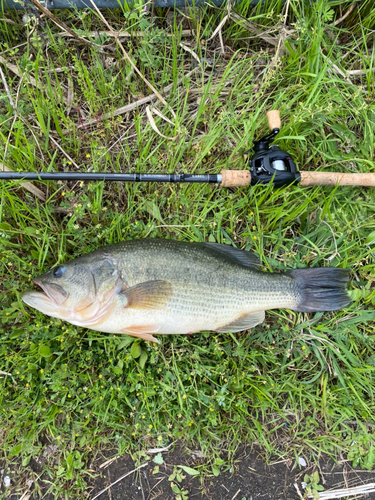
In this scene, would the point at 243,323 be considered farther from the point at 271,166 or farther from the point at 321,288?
the point at 271,166

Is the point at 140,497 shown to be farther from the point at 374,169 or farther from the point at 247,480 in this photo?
the point at 374,169

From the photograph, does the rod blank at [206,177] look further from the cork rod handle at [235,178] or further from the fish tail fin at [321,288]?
the fish tail fin at [321,288]

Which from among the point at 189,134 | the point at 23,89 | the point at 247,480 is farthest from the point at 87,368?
the point at 23,89

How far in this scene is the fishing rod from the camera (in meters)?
2.59

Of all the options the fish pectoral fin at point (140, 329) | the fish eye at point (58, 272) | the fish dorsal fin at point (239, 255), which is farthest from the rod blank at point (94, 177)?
the fish pectoral fin at point (140, 329)

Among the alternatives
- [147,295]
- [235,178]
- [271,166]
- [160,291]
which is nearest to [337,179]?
[271,166]

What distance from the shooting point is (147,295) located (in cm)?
243

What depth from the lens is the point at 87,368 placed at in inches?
109

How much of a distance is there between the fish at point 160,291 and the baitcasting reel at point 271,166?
0.77m

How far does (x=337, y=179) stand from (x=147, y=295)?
2.02 meters

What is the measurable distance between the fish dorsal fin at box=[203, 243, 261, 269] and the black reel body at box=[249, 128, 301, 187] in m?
0.64

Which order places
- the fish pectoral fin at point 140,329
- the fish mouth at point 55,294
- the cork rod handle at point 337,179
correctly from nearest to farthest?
the fish mouth at point 55,294 → the fish pectoral fin at point 140,329 → the cork rod handle at point 337,179

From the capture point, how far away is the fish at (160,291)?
2424mm

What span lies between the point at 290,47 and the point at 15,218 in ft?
10.1
